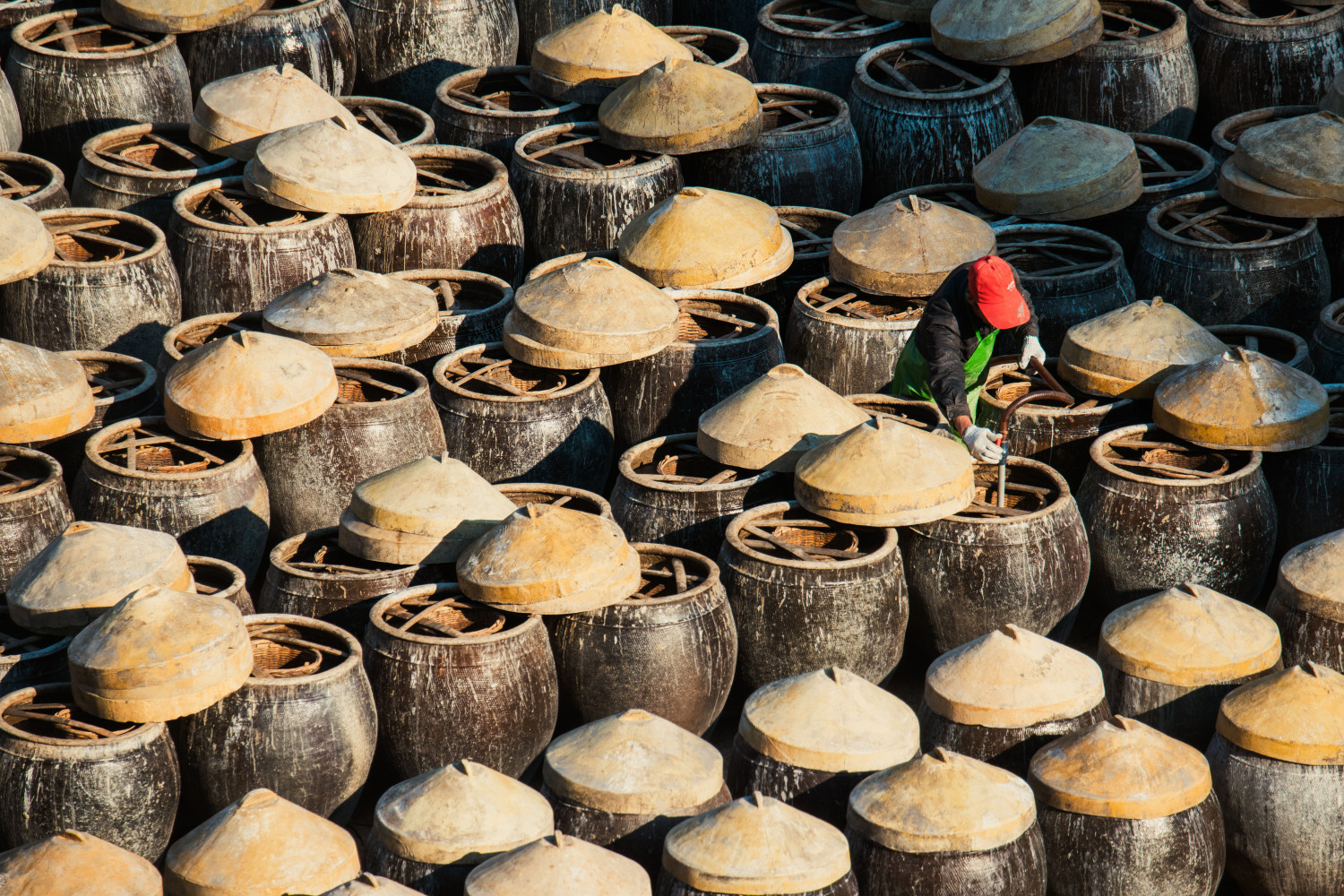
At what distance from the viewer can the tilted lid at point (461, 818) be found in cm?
584

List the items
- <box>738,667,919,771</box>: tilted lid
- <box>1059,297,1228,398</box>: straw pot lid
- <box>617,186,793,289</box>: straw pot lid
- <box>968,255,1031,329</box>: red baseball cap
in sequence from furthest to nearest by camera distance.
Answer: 1. <box>617,186,793,289</box>: straw pot lid
2. <box>1059,297,1228,398</box>: straw pot lid
3. <box>968,255,1031,329</box>: red baseball cap
4. <box>738,667,919,771</box>: tilted lid

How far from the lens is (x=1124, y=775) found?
6164 millimetres

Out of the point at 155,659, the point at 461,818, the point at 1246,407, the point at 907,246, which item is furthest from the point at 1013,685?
the point at 907,246

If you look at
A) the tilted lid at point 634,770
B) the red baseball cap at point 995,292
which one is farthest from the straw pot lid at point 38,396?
the red baseball cap at point 995,292

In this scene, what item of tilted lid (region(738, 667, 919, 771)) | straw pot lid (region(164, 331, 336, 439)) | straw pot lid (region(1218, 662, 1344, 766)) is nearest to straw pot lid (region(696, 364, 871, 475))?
tilted lid (region(738, 667, 919, 771))

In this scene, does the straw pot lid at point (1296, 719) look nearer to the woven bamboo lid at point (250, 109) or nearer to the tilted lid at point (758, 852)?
the tilted lid at point (758, 852)

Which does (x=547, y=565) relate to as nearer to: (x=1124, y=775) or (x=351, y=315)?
(x=1124, y=775)

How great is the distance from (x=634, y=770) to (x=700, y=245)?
4028 mm

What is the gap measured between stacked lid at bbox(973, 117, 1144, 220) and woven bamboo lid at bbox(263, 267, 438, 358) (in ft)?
11.7

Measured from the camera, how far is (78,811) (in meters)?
6.38

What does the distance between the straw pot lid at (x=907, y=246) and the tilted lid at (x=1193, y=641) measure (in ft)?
9.13

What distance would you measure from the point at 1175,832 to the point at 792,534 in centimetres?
222

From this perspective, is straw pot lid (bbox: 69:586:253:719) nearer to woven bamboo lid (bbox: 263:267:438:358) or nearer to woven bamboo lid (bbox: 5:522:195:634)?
woven bamboo lid (bbox: 5:522:195:634)

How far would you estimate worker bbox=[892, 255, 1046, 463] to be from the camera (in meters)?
8.16
